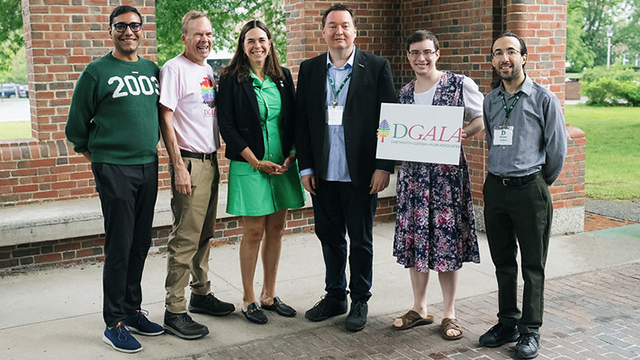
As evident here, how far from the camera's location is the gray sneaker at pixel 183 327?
15.2ft

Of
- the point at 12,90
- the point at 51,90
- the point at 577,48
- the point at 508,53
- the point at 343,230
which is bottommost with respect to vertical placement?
the point at 343,230

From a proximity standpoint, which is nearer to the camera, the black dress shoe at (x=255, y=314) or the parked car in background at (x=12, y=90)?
the black dress shoe at (x=255, y=314)

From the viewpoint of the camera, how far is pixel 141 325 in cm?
468

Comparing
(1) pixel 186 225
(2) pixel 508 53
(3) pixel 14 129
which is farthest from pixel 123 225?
(3) pixel 14 129

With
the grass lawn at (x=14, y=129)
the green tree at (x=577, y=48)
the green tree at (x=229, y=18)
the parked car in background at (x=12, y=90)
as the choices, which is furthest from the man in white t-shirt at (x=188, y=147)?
the green tree at (x=577, y=48)

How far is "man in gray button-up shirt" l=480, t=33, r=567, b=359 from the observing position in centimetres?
414

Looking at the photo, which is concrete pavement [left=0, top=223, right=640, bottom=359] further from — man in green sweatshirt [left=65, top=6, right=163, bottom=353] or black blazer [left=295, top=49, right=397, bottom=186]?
black blazer [left=295, top=49, right=397, bottom=186]

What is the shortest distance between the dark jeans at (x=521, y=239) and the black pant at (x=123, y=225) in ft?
7.27

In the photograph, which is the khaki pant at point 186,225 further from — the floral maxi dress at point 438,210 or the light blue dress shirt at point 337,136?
the floral maxi dress at point 438,210

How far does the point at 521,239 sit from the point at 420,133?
3.01 feet

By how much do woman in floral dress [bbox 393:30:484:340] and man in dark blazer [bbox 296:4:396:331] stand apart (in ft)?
0.74

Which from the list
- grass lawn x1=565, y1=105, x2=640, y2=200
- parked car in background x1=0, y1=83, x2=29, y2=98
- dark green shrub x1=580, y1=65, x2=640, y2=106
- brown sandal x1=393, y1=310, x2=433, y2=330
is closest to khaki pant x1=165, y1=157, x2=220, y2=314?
brown sandal x1=393, y1=310, x2=433, y2=330

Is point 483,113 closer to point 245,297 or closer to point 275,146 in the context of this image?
point 275,146

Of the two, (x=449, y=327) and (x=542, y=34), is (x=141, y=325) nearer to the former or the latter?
(x=449, y=327)
